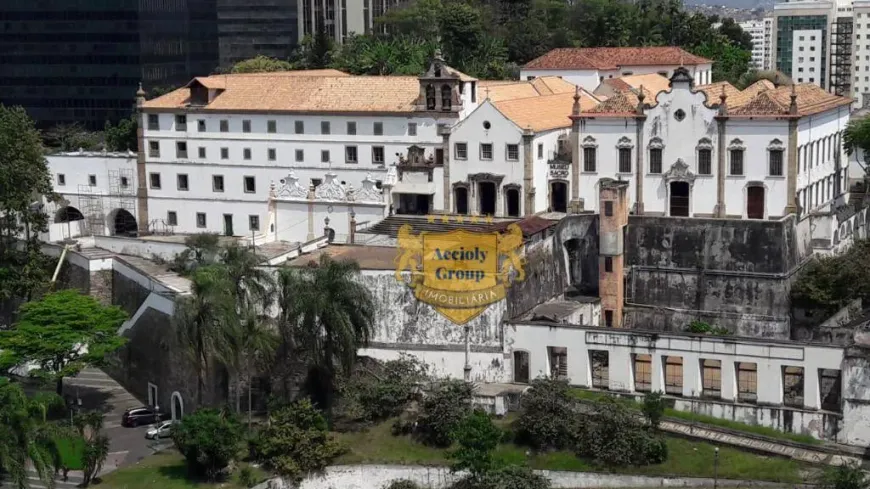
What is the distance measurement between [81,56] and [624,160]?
60.1 m

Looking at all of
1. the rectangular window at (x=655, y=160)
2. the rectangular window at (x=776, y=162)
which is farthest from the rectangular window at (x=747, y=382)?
the rectangular window at (x=655, y=160)

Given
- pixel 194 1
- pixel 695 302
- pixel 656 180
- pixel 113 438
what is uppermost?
pixel 194 1

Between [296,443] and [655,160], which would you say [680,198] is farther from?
[296,443]

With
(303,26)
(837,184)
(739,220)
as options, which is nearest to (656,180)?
(739,220)

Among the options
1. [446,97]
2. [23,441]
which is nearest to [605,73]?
[446,97]

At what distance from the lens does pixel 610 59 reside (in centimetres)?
9062

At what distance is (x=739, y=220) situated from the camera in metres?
64.8

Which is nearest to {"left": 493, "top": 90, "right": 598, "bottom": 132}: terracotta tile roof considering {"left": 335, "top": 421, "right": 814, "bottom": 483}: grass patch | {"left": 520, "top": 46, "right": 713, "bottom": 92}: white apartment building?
{"left": 520, "top": 46, "right": 713, "bottom": 92}: white apartment building

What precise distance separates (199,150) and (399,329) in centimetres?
2306

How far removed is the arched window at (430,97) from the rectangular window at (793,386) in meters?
24.8

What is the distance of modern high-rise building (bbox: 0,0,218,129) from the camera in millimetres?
112375

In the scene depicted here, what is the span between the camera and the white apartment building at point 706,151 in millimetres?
65188

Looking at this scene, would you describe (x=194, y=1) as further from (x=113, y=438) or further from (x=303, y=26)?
(x=113, y=438)

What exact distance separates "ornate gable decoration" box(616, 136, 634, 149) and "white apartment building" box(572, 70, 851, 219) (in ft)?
0.16
